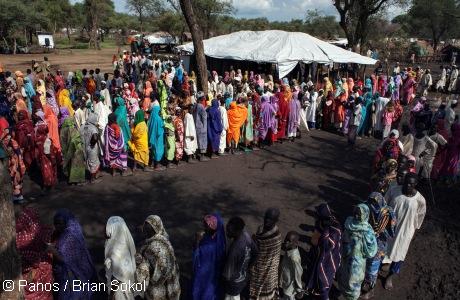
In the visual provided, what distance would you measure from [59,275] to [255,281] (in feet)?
6.83

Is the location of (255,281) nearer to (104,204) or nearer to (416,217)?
(416,217)

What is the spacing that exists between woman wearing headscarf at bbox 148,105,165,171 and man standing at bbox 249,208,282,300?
4275mm

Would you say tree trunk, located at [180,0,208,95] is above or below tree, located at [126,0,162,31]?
below

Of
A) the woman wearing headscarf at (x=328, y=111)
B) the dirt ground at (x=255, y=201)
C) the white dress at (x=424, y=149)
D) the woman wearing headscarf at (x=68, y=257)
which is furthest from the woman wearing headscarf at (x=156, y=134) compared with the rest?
the woman wearing headscarf at (x=328, y=111)

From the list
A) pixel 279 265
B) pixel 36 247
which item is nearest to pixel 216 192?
pixel 279 265

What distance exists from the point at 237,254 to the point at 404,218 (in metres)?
2.48

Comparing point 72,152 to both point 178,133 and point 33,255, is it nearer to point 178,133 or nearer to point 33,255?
point 178,133

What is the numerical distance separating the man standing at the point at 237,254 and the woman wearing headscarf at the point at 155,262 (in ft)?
1.88

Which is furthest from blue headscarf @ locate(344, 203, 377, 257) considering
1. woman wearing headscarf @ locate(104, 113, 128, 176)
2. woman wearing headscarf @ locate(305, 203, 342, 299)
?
woman wearing headscarf @ locate(104, 113, 128, 176)

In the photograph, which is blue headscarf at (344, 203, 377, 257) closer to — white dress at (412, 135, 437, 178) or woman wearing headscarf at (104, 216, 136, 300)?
woman wearing headscarf at (104, 216, 136, 300)

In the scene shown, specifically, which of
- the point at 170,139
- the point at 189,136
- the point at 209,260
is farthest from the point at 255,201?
the point at 209,260

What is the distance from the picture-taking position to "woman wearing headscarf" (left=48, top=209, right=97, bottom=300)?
365 cm

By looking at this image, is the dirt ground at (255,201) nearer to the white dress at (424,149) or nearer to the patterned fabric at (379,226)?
the patterned fabric at (379,226)

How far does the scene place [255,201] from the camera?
7.18 metres
